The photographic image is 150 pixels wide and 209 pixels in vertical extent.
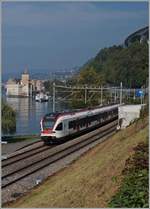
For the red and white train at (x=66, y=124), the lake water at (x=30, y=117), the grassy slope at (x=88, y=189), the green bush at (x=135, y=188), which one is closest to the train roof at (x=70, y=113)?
the red and white train at (x=66, y=124)

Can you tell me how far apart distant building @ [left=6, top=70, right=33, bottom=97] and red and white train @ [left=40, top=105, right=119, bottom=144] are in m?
131

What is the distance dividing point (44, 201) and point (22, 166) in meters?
8.57

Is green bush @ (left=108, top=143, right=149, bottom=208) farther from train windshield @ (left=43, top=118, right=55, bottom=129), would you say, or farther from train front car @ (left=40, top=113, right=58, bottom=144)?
train windshield @ (left=43, top=118, right=55, bottom=129)

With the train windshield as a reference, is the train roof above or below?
above

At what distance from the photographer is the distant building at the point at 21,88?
167000mm

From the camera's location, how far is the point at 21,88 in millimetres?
167250

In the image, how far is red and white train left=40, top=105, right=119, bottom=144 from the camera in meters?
27.9

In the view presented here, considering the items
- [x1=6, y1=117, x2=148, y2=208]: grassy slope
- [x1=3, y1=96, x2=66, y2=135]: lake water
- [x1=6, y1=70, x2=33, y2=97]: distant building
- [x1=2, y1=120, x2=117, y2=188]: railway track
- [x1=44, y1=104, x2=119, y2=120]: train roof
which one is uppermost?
[x1=6, y1=70, x2=33, y2=97]: distant building

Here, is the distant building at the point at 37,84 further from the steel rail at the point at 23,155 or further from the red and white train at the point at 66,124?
the steel rail at the point at 23,155

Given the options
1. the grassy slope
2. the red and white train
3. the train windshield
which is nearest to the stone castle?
the red and white train

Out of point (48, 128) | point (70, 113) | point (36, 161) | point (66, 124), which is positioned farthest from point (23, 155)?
point (70, 113)

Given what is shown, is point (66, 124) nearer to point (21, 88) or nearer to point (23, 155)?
point (23, 155)

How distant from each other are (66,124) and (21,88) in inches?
5482

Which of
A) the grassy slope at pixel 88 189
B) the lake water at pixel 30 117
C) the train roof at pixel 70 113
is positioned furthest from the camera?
the lake water at pixel 30 117
